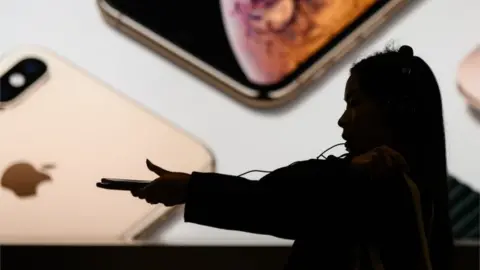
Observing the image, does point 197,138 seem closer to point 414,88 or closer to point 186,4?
point 186,4

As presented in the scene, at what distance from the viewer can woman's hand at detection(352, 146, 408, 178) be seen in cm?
33

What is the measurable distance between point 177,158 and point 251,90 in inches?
4.1

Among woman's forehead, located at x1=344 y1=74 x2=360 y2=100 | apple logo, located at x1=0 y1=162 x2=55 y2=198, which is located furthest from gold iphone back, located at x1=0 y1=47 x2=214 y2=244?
woman's forehead, located at x1=344 y1=74 x2=360 y2=100

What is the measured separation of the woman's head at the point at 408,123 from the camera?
1.18 feet

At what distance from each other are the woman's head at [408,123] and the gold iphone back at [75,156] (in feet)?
0.84

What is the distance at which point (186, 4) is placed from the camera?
0.65 m

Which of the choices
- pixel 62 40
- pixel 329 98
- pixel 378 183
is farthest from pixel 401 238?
pixel 62 40

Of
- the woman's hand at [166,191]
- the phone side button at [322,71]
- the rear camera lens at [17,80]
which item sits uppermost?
the phone side button at [322,71]

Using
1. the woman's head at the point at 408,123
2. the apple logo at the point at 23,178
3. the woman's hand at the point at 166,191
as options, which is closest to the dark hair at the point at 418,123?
the woman's head at the point at 408,123

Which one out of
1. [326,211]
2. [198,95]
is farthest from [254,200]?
[198,95]

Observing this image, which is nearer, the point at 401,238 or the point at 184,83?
the point at 401,238

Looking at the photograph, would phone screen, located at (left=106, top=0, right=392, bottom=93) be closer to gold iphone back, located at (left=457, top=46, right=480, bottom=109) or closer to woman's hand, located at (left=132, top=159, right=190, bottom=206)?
gold iphone back, located at (left=457, top=46, right=480, bottom=109)

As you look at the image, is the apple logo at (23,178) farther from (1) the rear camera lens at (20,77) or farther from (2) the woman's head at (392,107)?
(2) the woman's head at (392,107)

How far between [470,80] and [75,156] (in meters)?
0.42
